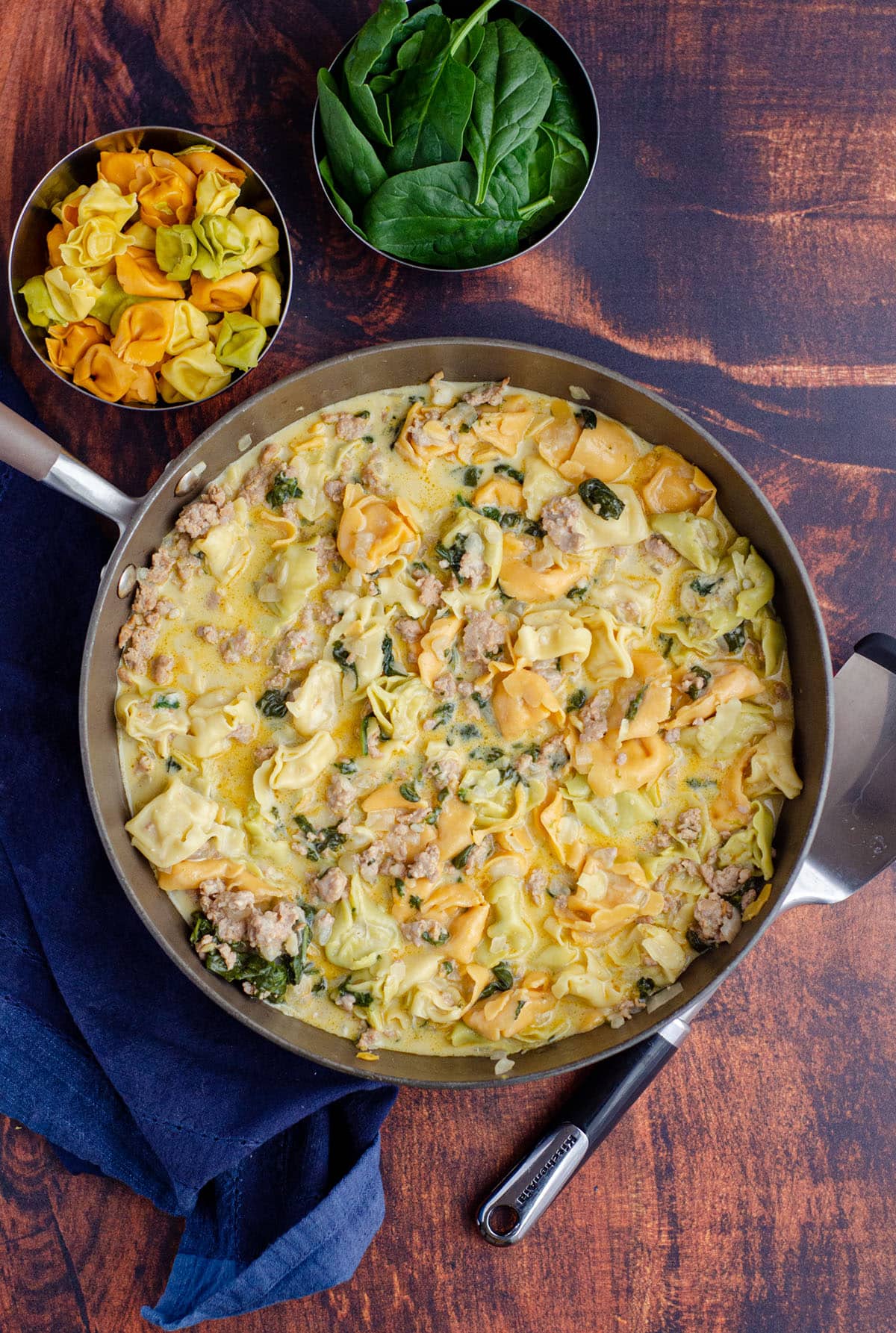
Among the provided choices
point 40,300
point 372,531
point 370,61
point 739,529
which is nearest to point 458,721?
point 372,531

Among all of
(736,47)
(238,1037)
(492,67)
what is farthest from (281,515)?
(736,47)

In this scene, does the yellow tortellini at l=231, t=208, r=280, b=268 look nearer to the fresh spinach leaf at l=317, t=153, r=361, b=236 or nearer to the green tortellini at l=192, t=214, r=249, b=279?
the green tortellini at l=192, t=214, r=249, b=279

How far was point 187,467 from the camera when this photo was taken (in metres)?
3.45

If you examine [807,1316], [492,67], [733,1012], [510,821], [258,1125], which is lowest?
[807,1316]

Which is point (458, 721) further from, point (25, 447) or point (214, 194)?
point (214, 194)

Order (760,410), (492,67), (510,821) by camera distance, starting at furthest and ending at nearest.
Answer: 1. (760,410)
2. (510,821)
3. (492,67)

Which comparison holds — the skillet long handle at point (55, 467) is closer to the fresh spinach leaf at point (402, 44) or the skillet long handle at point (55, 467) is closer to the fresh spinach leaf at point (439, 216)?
the fresh spinach leaf at point (439, 216)

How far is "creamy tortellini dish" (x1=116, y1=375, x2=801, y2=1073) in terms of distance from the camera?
11.6ft

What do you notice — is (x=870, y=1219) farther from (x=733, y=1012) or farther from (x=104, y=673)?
(x=104, y=673)

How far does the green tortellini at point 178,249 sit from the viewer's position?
133 inches

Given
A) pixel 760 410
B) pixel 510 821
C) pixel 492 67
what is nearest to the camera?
pixel 492 67

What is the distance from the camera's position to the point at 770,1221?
3840 millimetres

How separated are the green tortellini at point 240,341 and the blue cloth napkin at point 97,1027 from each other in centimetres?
82

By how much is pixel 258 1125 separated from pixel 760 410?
10.5 ft
